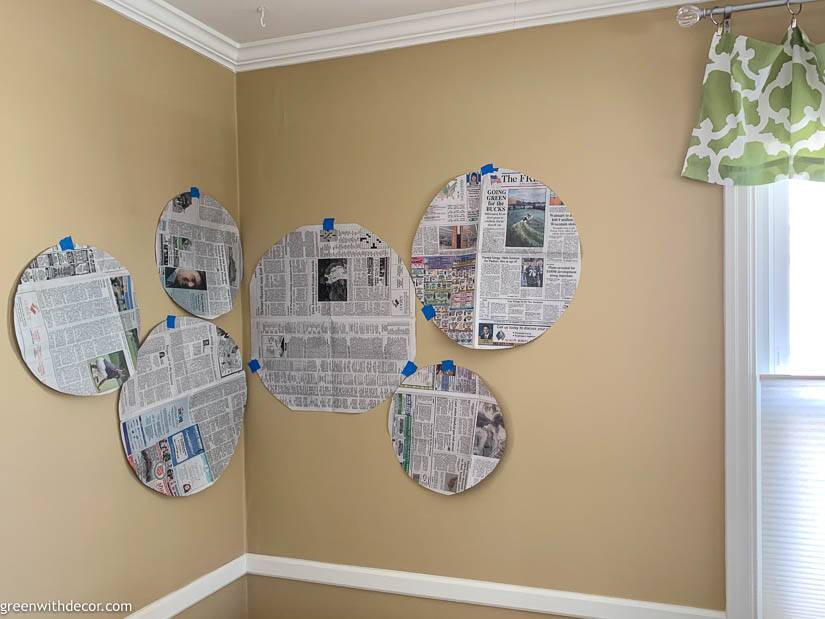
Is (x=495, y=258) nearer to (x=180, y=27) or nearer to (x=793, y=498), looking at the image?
(x=793, y=498)

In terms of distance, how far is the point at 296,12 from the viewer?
94.5 inches

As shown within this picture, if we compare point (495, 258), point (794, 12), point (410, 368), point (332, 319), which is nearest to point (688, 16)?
point (794, 12)

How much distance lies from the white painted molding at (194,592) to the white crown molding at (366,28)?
1866 millimetres

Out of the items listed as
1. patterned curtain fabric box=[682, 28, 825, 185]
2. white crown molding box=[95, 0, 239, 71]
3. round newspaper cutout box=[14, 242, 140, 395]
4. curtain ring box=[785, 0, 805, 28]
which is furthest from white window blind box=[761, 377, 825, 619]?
white crown molding box=[95, 0, 239, 71]

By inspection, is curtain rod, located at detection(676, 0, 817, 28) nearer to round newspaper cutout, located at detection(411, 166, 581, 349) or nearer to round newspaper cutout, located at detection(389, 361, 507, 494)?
round newspaper cutout, located at detection(411, 166, 581, 349)

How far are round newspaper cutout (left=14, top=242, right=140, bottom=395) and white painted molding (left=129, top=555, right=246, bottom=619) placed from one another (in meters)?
0.74

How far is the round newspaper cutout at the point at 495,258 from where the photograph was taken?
91.6 inches

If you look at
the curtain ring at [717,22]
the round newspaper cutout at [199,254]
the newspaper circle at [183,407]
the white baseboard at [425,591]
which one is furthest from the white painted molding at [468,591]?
the curtain ring at [717,22]

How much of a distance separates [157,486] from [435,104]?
62.1 inches

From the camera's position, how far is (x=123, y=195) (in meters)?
2.21

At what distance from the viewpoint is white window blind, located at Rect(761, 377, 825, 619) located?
2074 mm

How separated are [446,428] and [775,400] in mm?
1029

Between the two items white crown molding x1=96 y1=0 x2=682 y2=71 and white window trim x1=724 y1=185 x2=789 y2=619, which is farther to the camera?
white crown molding x1=96 y1=0 x2=682 y2=71

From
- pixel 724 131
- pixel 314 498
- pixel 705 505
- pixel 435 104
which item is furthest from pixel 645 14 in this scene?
pixel 314 498
